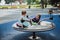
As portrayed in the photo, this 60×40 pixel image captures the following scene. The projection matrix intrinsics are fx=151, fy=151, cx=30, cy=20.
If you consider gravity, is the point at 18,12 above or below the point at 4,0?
below

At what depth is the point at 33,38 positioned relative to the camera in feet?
5.70

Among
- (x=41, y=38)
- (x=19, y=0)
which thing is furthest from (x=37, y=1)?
(x=41, y=38)

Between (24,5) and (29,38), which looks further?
(24,5)

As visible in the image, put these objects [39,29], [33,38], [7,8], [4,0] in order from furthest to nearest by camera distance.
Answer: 1. [7,8]
2. [4,0]
3. [33,38]
4. [39,29]

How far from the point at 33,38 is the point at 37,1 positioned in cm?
165

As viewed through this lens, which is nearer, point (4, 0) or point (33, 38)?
point (33, 38)

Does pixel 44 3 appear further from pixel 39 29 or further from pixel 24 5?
pixel 39 29

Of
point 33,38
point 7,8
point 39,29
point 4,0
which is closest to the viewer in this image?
point 39,29

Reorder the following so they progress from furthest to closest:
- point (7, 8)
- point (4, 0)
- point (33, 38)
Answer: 1. point (7, 8)
2. point (4, 0)
3. point (33, 38)

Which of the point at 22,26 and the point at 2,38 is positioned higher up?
the point at 22,26

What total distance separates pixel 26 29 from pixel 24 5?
5.30 ft

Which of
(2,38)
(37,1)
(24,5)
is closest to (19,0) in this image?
(24,5)

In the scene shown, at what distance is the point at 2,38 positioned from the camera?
175 centimetres

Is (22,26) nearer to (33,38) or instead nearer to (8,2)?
(33,38)
